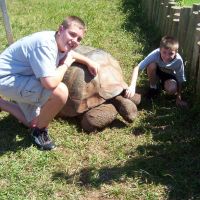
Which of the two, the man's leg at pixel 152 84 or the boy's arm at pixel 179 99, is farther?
the man's leg at pixel 152 84

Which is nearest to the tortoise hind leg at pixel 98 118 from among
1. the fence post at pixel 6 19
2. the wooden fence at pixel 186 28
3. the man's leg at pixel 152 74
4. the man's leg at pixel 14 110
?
the man's leg at pixel 14 110

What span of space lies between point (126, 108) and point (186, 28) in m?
1.82

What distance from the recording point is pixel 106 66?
17.5ft

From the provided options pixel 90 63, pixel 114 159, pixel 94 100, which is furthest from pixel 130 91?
pixel 114 159

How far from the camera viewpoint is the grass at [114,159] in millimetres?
4062

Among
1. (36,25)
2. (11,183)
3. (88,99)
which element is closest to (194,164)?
(88,99)

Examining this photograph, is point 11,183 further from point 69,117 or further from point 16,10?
point 16,10

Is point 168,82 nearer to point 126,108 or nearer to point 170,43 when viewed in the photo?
point 170,43

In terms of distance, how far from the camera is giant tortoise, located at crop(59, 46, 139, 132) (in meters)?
5.00

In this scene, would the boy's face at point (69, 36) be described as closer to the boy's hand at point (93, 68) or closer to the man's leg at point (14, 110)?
the boy's hand at point (93, 68)

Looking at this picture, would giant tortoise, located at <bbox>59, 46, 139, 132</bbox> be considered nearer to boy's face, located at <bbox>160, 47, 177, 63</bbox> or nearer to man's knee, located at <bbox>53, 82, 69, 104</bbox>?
man's knee, located at <bbox>53, 82, 69, 104</bbox>

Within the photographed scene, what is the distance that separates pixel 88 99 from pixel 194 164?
1384mm

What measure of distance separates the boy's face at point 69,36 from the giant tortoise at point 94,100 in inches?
27.7

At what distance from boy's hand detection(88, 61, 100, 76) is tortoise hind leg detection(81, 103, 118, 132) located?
0.40 metres
